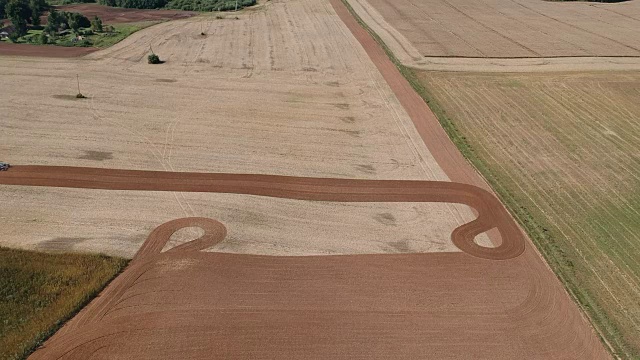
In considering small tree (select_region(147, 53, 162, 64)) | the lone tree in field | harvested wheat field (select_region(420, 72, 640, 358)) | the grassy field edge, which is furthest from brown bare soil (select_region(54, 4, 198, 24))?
the grassy field edge

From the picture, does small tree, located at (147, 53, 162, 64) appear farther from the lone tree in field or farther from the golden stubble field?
the lone tree in field

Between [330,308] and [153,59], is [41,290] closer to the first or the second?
[330,308]

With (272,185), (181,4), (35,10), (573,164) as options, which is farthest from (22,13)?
(573,164)

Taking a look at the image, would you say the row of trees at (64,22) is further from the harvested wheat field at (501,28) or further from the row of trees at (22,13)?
the harvested wheat field at (501,28)

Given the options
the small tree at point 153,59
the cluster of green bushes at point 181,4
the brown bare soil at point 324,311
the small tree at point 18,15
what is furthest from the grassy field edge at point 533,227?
the small tree at point 18,15

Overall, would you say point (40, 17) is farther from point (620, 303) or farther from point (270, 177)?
point (620, 303)

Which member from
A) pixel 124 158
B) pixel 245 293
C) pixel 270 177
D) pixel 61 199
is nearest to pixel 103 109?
pixel 124 158
